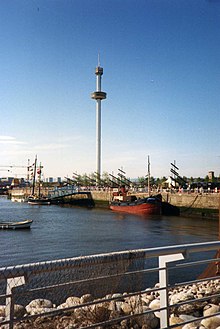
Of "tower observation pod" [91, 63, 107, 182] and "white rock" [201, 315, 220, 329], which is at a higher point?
"tower observation pod" [91, 63, 107, 182]

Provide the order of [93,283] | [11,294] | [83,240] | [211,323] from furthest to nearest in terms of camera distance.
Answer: [83,240] < [211,323] < [93,283] < [11,294]

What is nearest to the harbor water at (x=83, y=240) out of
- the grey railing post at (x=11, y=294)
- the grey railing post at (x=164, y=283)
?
the grey railing post at (x=164, y=283)

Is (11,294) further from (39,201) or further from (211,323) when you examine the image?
(39,201)

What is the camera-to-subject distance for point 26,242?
2119cm

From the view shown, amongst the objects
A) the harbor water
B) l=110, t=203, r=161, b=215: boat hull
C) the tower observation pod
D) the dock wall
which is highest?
the tower observation pod

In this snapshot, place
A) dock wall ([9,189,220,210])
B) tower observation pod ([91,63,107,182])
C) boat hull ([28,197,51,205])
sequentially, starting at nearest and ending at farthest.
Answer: dock wall ([9,189,220,210])
boat hull ([28,197,51,205])
tower observation pod ([91,63,107,182])

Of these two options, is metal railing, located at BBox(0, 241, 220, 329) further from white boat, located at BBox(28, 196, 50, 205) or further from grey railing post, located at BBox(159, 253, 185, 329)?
white boat, located at BBox(28, 196, 50, 205)

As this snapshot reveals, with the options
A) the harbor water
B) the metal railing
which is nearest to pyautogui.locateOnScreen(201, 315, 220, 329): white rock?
the metal railing

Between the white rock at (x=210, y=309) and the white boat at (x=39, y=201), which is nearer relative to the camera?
the white rock at (x=210, y=309)

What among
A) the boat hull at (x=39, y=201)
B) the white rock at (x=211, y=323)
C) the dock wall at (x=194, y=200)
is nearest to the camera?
the white rock at (x=211, y=323)

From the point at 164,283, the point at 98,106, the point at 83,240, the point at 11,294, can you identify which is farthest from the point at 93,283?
the point at 98,106

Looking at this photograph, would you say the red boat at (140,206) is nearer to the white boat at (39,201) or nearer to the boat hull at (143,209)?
the boat hull at (143,209)

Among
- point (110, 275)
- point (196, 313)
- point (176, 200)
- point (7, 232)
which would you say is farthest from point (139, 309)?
point (176, 200)

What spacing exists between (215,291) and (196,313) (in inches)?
57.0
